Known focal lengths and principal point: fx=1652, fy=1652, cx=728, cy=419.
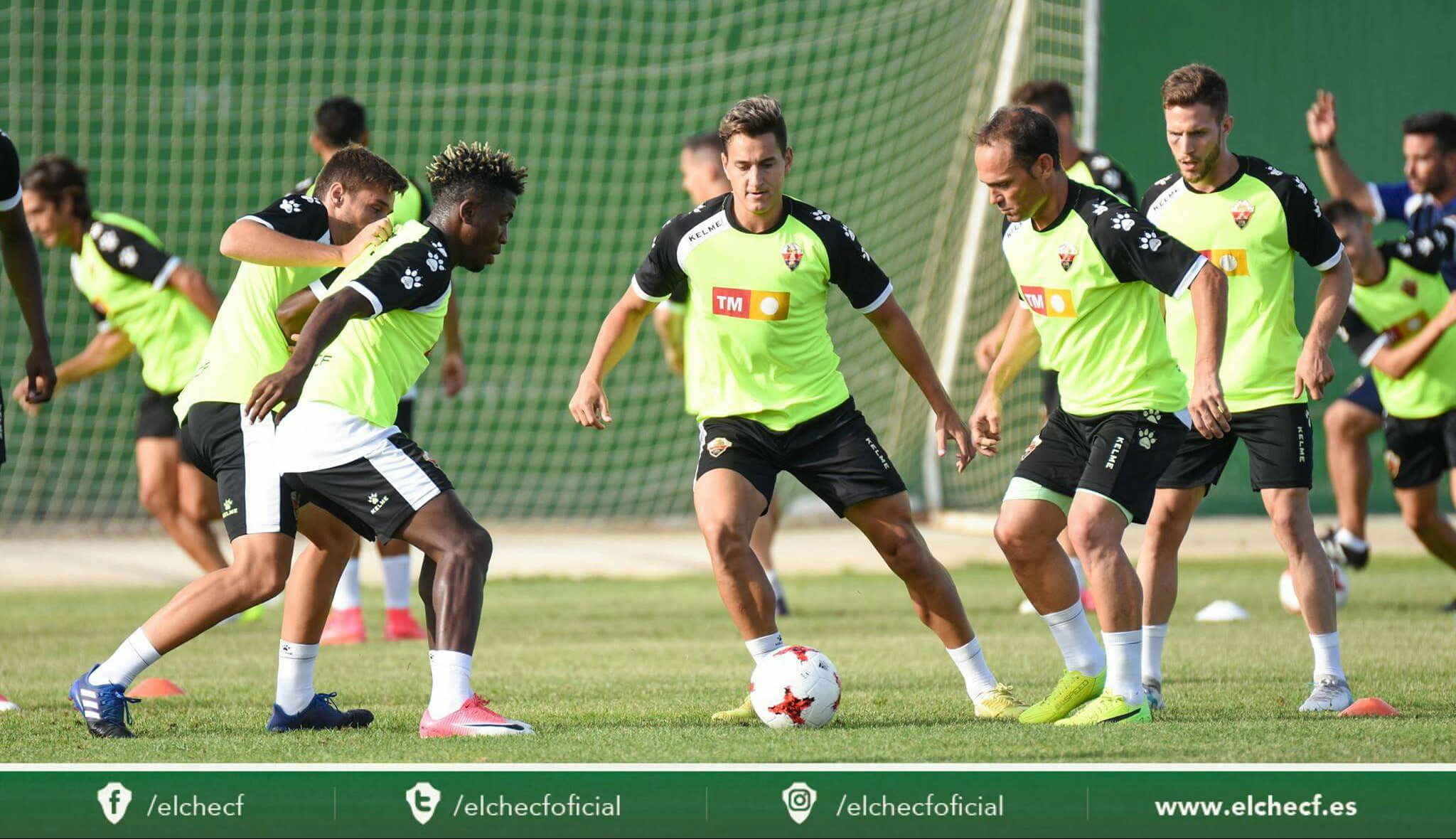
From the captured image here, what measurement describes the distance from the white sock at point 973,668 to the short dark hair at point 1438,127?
4.64 meters

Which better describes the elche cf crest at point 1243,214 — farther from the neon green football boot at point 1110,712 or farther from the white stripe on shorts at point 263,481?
the white stripe on shorts at point 263,481

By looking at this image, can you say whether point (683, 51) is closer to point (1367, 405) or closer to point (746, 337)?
point (1367, 405)

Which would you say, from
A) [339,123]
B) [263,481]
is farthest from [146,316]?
[263,481]

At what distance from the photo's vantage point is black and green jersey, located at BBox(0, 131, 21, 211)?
219 inches

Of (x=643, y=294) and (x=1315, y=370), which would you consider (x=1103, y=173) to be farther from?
(x=643, y=294)

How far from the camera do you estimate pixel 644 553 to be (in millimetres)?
12781

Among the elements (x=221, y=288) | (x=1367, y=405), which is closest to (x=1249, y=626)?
(x=1367, y=405)

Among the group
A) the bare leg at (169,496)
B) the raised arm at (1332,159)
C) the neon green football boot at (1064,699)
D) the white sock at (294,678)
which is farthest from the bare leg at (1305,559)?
the bare leg at (169,496)

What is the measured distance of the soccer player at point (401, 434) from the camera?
15.8ft

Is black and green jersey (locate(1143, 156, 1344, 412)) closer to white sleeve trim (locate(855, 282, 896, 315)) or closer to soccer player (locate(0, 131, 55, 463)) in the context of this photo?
white sleeve trim (locate(855, 282, 896, 315))

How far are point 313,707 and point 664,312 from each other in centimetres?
480

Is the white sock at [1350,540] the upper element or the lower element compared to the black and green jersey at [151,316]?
lower

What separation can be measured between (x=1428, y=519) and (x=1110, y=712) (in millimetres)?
4597

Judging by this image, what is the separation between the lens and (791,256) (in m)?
5.38
